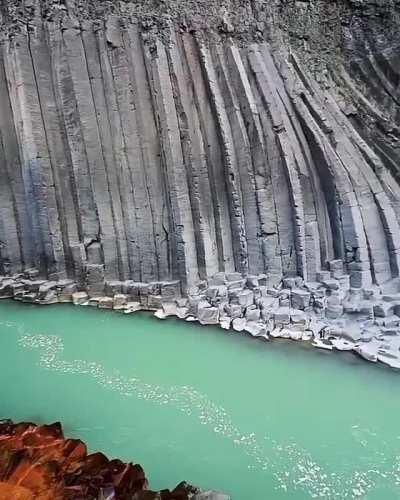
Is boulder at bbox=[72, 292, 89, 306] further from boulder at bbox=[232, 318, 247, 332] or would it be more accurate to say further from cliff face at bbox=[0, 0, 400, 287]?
boulder at bbox=[232, 318, 247, 332]

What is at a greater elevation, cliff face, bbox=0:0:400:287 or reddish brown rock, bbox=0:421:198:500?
cliff face, bbox=0:0:400:287

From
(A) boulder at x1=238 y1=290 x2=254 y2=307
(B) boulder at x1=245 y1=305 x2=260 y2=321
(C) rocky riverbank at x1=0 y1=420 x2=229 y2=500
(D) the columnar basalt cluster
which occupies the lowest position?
(C) rocky riverbank at x1=0 y1=420 x2=229 y2=500

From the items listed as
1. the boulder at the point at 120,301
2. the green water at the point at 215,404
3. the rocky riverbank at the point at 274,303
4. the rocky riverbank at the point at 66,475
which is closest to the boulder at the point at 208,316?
the rocky riverbank at the point at 274,303

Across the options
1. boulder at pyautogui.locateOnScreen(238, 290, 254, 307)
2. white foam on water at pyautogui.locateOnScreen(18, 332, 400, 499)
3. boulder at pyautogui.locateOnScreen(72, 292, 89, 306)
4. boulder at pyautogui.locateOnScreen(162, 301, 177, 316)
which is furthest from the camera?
boulder at pyautogui.locateOnScreen(72, 292, 89, 306)

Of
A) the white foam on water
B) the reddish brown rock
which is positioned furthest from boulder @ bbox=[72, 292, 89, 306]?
the reddish brown rock

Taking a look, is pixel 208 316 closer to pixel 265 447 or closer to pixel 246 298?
pixel 246 298

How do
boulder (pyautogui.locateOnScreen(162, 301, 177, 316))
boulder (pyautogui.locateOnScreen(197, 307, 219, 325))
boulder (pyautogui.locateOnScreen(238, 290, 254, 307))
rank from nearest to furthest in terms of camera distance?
boulder (pyautogui.locateOnScreen(197, 307, 219, 325)), boulder (pyautogui.locateOnScreen(238, 290, 254, 307)), boulder (pyautogui.locateOnScreen(162, 301, 177, 316))

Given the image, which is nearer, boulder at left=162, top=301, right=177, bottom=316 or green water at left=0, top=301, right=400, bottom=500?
green water at left=0, top=301, right=400, bottom=500

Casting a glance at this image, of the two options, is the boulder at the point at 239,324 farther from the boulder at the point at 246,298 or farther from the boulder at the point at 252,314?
the boulder at the point at 246,298

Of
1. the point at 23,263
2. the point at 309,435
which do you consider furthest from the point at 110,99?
the point at 309,435
